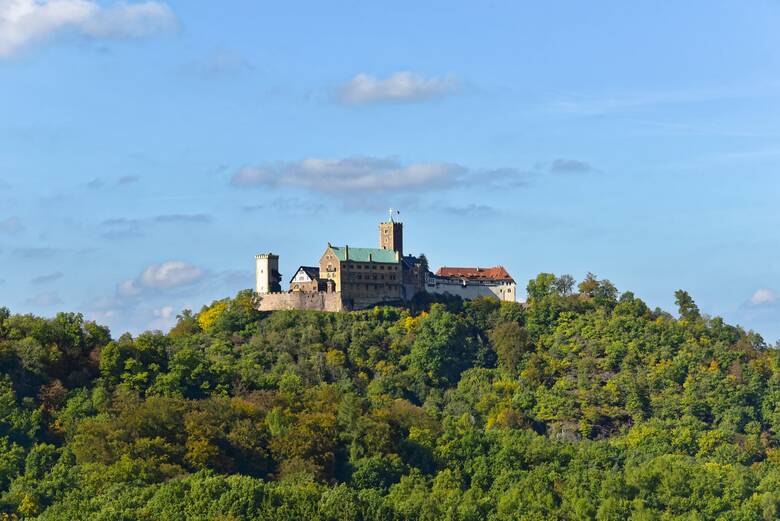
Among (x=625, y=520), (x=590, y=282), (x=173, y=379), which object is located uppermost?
(x=590, y=282)

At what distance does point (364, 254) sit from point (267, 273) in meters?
7.35

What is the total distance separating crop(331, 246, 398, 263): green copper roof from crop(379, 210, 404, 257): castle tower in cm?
276

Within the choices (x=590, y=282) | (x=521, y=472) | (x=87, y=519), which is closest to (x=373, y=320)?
(x=590, y=282)

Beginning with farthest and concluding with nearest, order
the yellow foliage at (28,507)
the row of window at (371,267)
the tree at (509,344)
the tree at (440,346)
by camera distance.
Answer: the tree at (509,344) → the row of window at (371,267) → the tree at (440,346) → the yellow foliage at (28,507)

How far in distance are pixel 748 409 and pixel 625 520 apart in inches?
1338

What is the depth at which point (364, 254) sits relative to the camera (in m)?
132

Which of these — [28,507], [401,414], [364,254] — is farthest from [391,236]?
[28,507]

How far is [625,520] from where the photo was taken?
9556 centimetres

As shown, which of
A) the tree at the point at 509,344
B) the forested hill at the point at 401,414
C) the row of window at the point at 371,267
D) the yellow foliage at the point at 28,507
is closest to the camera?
the yellow foliage at the point at 28,507

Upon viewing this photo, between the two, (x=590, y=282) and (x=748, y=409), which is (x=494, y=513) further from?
(x=590, y=282)

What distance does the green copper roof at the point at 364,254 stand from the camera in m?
132

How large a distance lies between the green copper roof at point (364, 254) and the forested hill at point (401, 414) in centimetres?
384

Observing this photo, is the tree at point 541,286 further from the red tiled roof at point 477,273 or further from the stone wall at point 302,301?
the stone wall at point 302,301

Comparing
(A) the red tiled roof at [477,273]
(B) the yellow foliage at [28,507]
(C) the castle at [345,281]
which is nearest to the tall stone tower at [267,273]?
(C) the castle at [345,281]
